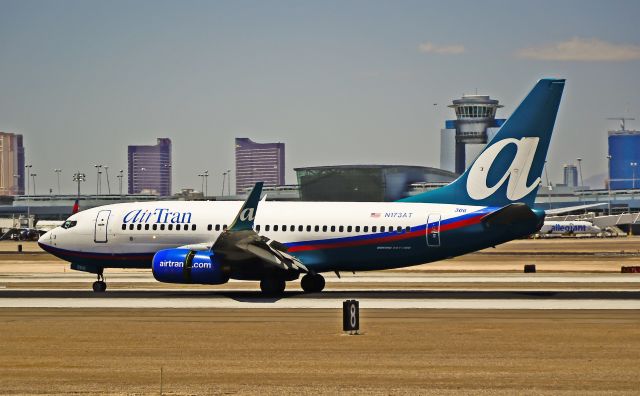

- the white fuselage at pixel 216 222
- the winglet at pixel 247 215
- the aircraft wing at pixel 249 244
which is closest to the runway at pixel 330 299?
the aircraft wing at pixel 249 244

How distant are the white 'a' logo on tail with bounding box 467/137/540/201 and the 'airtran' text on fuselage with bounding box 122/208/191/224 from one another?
12598 millimetres

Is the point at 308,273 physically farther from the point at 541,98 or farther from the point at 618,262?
the point at 618,262

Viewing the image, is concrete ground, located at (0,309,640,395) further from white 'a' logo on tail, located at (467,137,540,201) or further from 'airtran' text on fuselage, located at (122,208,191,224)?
'airtran' text on fuselage, located at (122,208,191,224)

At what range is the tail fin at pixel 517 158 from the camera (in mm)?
46781

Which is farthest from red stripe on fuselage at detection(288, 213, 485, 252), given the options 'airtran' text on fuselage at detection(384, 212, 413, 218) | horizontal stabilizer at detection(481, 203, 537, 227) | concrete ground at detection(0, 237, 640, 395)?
concrete ground at detection(0, 237, 640, 395)

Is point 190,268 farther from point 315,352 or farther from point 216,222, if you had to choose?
point 315,352

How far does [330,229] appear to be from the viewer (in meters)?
48.2

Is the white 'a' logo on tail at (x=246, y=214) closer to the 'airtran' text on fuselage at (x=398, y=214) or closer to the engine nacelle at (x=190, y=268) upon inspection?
the engine nacelle at (x=190, y=268)

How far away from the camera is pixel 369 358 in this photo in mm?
27516

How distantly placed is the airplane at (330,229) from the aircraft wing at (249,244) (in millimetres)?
41

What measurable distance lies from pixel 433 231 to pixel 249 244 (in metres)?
7.79

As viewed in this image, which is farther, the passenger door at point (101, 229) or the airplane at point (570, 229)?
the airplane at point (570, 229)

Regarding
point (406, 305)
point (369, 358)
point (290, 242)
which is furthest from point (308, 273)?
point (369, 358)

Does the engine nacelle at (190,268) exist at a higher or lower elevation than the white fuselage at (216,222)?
lower
